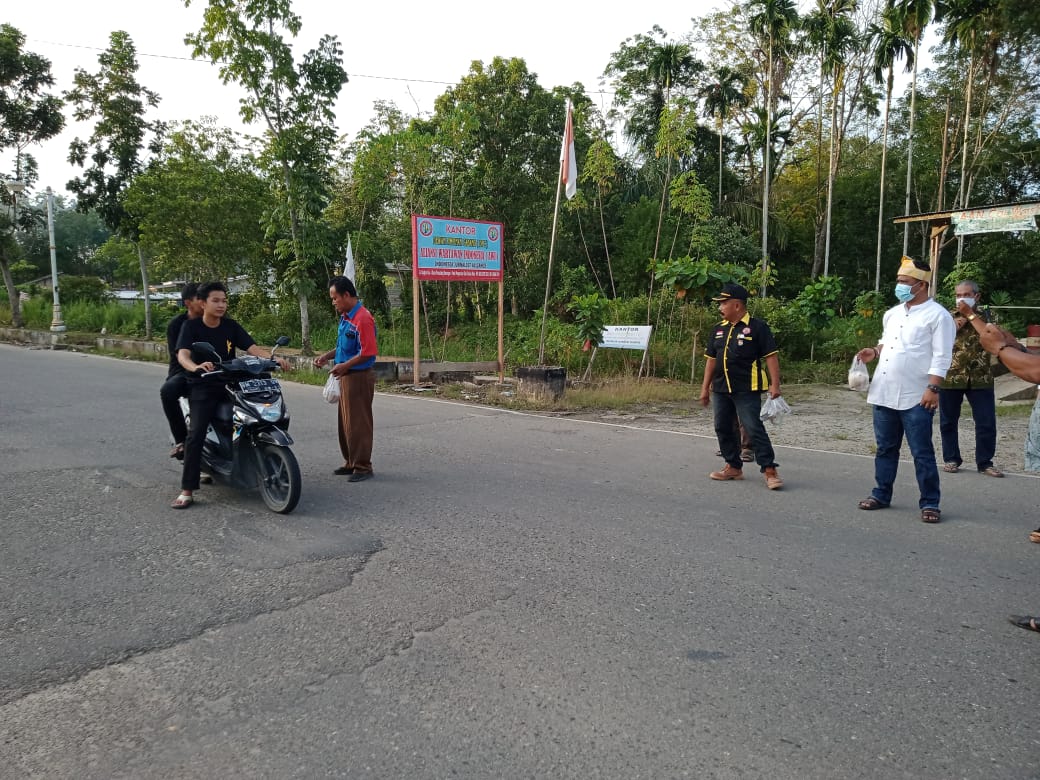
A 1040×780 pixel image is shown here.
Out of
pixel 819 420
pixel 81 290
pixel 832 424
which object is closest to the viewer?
pixel 832 424

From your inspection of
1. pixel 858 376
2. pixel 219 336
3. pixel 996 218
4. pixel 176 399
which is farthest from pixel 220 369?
pixel 996 218

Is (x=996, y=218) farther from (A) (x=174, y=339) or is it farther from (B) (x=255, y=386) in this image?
(A) (x=174, y=339)

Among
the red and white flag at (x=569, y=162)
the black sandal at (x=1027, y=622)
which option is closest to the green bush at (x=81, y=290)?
the red and white flag at (x=569, y=162)

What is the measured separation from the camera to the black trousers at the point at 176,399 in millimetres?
5832

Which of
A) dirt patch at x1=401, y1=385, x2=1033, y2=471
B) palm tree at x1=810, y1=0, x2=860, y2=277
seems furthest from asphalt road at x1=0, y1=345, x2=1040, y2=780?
palm tree at x1=810, y1=0, x2=860, y2=277

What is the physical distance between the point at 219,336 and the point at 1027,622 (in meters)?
5.50

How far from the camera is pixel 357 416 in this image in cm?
652

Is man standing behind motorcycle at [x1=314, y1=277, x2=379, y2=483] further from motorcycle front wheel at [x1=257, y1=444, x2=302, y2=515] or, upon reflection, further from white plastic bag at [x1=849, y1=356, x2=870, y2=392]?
white plastic bag at [x1=849, y1=356, x2=870, y2=392]

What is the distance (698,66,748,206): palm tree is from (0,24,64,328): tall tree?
2590 cm

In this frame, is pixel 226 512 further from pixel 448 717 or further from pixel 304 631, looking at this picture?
pixel 448 717

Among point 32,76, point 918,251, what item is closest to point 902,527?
point 32,76

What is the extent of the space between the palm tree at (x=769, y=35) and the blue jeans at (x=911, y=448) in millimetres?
24946

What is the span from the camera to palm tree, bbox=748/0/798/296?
3028 cm

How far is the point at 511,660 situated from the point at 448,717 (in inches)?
19.6
